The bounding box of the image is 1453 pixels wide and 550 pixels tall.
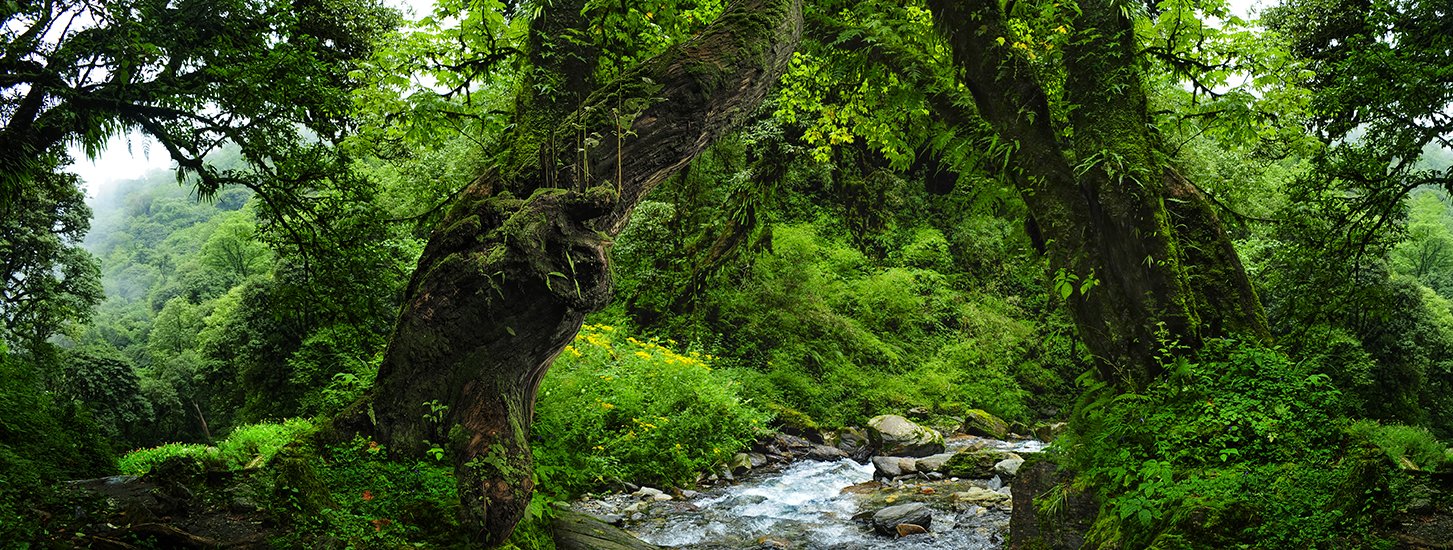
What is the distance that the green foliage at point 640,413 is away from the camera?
30.7 ft

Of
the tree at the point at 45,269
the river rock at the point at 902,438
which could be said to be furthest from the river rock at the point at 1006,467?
the tree at the point at 45,269

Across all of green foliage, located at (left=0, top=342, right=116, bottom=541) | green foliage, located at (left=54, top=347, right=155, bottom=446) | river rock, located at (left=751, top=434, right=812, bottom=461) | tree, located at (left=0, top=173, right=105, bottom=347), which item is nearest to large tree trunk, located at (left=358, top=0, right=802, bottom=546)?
green foliage, located at (left=0, top=342, right=116, bottom=541)

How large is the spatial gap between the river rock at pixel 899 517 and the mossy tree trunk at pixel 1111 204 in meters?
3.26

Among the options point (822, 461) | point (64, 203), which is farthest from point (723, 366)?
point (64, 203)

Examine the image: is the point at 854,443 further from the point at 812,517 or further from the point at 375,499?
the point at 375,499

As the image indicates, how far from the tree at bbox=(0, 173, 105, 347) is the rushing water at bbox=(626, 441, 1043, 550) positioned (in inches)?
571

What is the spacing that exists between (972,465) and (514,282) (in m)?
9.10

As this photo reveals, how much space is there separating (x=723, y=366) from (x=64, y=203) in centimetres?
1756

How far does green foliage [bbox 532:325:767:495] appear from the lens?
30.7 ft

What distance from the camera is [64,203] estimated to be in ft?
58.3

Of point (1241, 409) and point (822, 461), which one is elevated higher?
point (1241, 409)

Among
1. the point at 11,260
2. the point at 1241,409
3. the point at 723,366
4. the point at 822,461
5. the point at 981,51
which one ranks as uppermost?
the point at 981,51

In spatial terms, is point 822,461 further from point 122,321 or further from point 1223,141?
point 122,321

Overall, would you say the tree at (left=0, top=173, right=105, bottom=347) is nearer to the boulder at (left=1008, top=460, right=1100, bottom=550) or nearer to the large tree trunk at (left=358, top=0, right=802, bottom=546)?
the large tree trunk at (left=358, top=0, right=802, bottom=546)
